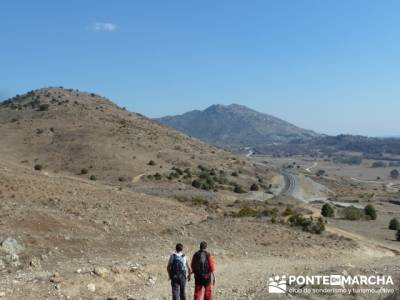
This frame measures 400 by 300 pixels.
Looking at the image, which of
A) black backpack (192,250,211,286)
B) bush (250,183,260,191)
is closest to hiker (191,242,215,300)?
black backpack (192,250,211,286)

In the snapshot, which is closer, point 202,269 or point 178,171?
point 202,269

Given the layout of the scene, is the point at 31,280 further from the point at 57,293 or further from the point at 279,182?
the point at 279,182

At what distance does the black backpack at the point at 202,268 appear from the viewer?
1245cm

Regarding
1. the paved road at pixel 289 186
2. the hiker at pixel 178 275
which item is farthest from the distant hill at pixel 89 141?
the hiker at pixel 178 275

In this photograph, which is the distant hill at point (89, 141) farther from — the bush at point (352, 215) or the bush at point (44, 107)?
the bush at point (352, 215)

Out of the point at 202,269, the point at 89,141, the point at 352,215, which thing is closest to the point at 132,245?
the point at 202,269

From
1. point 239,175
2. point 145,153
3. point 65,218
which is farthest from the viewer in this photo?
point 239,175

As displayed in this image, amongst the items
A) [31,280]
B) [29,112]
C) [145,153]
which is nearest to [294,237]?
[31,280]

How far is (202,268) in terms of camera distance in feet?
40.8

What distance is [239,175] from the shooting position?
286 ft

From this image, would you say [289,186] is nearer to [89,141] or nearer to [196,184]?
[196,184]

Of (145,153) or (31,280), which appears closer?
(31,280)

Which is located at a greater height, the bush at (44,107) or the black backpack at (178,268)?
the bush at (44,107)

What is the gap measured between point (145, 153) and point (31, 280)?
66.6m
